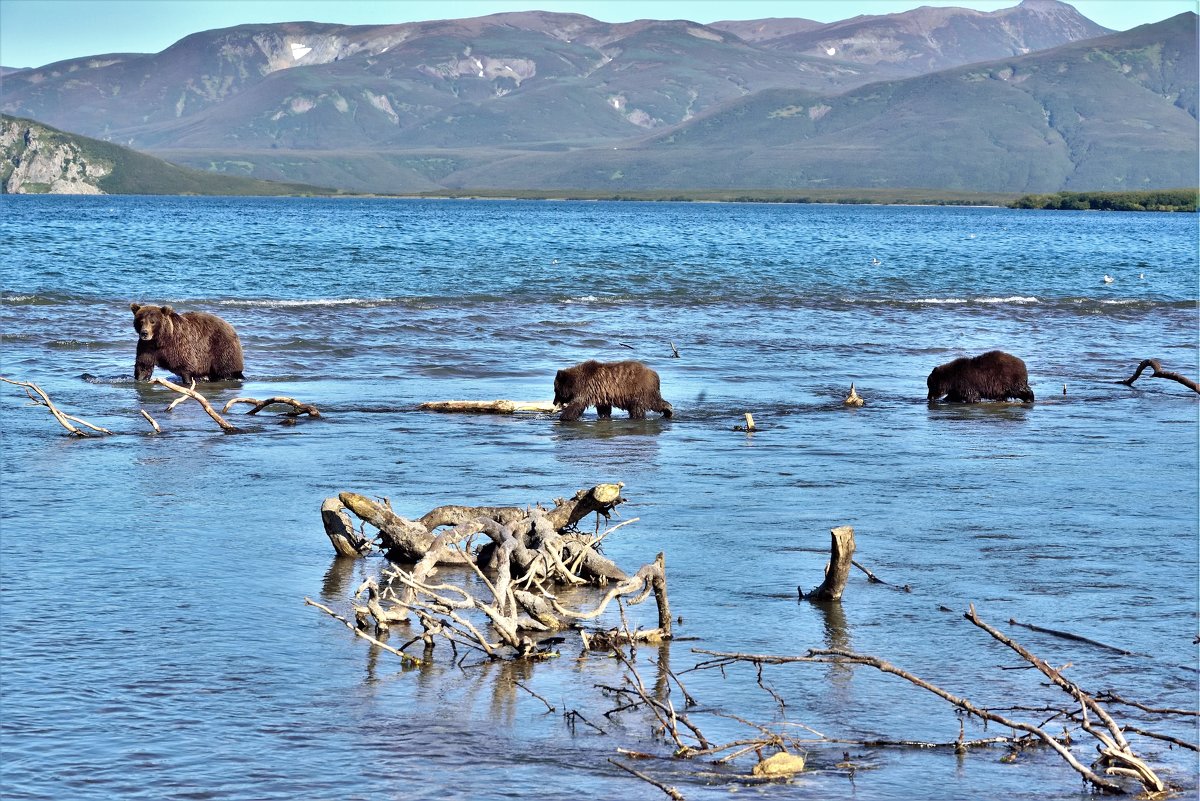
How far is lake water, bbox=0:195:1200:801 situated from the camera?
23.6 ft

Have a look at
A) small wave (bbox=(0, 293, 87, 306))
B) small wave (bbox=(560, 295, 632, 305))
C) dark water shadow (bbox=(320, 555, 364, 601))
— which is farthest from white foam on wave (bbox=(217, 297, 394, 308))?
dark water shadow (bbox=(320, 555, 364, 601))

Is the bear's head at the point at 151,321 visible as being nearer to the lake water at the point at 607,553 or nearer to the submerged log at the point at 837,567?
the lake water at the point at 607,553

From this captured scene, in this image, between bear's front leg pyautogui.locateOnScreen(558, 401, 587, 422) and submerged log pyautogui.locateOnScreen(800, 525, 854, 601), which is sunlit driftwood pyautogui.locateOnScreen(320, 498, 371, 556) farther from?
bear's front leg pyautogui.locateOnScreen(558, 401, 587, 422)

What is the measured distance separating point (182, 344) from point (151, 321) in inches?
23.5

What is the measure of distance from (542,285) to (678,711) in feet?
138

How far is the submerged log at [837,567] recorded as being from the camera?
9648 mm

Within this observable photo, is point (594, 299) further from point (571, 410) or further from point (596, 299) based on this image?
point (571, 410)

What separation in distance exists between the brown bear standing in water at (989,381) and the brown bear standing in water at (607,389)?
4745mm

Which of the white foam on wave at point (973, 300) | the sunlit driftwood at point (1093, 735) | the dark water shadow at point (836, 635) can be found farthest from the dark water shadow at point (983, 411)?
the white foam on wave at point (973, 300)

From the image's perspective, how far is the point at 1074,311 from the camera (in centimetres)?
4322

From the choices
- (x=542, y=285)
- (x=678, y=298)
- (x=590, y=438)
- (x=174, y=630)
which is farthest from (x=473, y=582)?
(x=542, y=285)

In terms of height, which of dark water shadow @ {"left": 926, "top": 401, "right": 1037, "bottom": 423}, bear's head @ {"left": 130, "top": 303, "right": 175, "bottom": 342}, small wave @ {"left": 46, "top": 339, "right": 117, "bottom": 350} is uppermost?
bear's head @ {"left": 130, "top": 303, "right": 175, "bottom": 342}

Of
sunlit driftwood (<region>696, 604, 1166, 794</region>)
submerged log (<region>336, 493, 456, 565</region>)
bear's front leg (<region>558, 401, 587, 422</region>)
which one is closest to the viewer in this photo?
sunlit driftwood (<region>696, 604, 1166, 794</region>)

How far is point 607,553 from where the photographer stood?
37.2 ft
